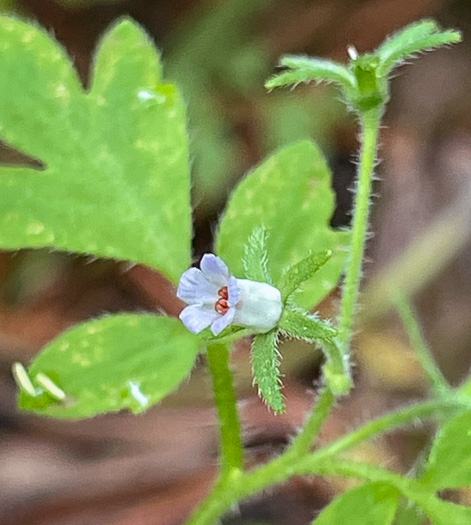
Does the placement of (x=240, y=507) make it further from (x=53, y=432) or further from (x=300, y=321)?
(x=300, y=321)

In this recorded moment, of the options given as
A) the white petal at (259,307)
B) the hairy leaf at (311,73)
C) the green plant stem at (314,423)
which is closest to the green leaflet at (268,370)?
the white petal at (259,307)

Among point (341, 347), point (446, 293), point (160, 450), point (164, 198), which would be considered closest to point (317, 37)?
point (446, 293)

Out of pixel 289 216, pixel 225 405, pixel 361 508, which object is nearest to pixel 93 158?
pixel 289 216

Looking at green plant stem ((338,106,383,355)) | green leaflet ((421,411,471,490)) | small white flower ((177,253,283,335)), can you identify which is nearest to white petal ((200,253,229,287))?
small white flower ((177,253,283,335))

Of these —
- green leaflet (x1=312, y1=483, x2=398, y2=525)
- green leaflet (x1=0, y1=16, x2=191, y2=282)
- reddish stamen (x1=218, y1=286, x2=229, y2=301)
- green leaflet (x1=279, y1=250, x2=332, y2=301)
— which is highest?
green leaflet (x1=0, y1=16, x2=191, y2=282)

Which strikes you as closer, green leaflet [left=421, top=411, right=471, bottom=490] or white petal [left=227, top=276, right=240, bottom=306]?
white petal [left=227, top=276, right=240, bottom=306]

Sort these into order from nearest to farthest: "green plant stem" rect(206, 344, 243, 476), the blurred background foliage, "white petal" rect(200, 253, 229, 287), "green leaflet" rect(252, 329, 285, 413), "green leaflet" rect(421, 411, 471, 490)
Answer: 1. "green leaflet" rect(252, 329, 285, 413)
2. "white petal" rect(200, 253, 229, 287)
3. "green leaflet" rect(421, 411, 471, 490)
4. "green plant stem" rect(206, 344, 243, 476)
5. the blurred background foliage

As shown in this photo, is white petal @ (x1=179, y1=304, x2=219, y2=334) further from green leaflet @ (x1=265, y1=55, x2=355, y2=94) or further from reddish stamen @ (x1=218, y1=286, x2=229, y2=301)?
green leaflet @ (x1=265, y1=55, x2=355, y2=94)
